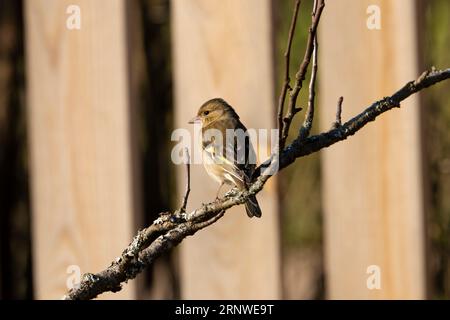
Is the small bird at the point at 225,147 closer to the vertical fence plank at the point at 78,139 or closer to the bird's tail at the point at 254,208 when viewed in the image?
the bird's tail at the point at 254,208

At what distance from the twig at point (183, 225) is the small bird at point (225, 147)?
25.7 inches

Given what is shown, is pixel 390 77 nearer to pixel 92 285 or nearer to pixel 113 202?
pixel 113 202

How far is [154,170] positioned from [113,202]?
30cm

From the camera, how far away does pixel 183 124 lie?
10.5 ft

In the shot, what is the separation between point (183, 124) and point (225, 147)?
14.9 inches

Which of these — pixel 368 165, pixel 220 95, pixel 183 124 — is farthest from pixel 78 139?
pixel 368 165

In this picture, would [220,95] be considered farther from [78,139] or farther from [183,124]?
[78,139]

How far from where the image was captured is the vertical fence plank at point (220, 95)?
3.14 m
